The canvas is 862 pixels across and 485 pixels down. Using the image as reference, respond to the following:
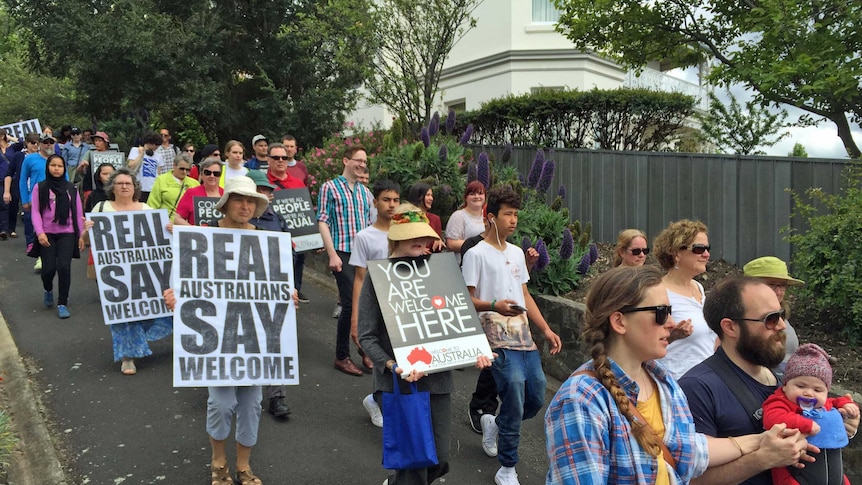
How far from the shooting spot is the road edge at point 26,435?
4730mm

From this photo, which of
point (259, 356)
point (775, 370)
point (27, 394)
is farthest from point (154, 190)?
point (775, 370)

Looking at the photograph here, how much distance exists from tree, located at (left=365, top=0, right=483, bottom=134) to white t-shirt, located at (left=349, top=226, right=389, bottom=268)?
7463 millimetres

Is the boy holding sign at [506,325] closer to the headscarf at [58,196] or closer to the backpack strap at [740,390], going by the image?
the backpack strap at [740,390]

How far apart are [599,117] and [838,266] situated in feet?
22.6

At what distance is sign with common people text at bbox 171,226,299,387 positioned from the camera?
4.45 meters

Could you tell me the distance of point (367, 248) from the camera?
5477mm

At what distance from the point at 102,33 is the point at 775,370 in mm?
15836

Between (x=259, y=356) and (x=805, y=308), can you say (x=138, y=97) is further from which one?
(x=805, y=308)

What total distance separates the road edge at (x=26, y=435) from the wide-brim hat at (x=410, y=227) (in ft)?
9.28

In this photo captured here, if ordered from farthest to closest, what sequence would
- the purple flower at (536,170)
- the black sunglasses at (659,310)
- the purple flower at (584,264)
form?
the purple flower at (536,170) → the purple flower at (584,264) → the black sunglasses at (659,310)

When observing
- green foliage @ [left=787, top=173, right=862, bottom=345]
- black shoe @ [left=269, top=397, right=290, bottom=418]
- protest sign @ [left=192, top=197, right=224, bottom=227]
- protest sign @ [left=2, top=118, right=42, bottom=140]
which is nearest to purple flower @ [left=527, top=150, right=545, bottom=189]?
green foliage @ [left=787, top=173, right=862, bottom=345]

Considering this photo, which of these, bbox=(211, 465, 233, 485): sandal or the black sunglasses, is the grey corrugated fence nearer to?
the black sunglasses

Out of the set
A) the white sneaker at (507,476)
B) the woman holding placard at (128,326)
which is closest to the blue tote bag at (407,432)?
the white sneaker at (507,476)

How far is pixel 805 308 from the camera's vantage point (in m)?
6.41
